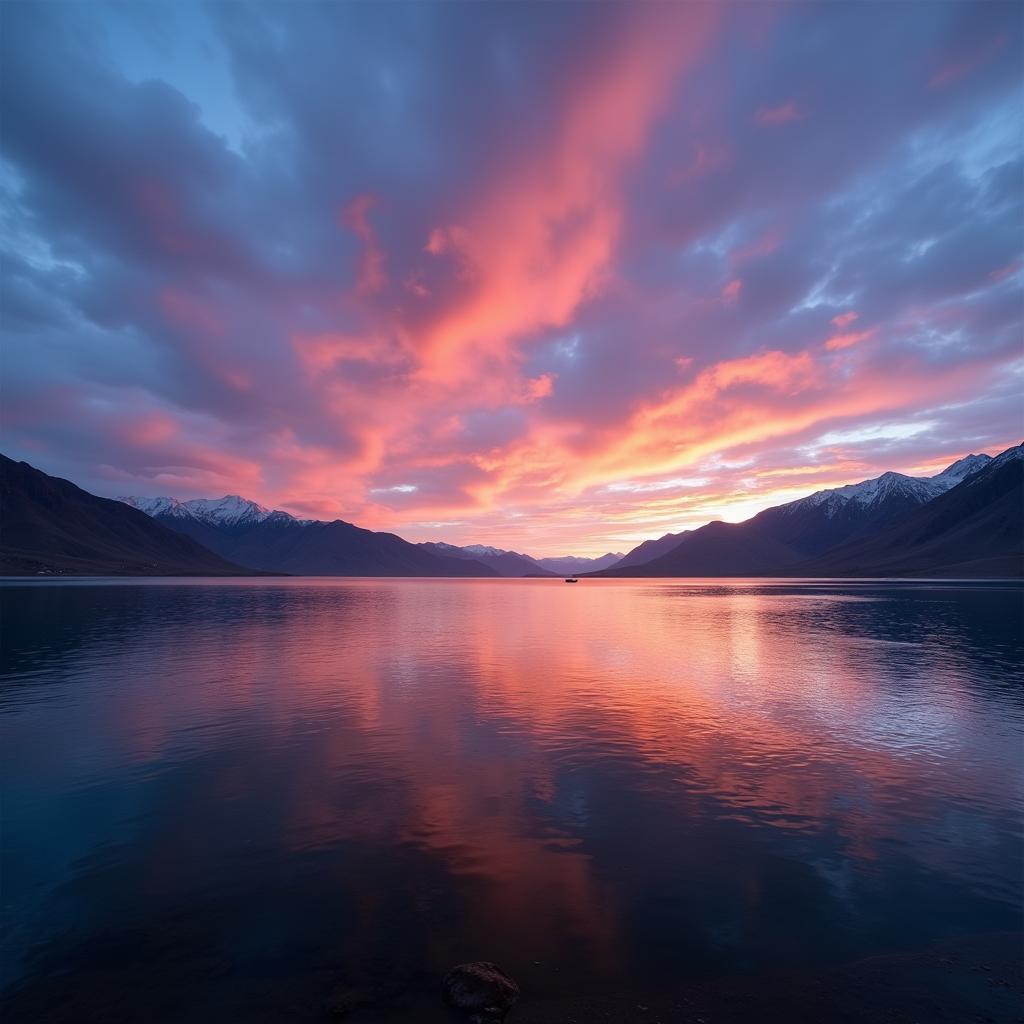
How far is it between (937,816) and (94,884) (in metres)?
25.1

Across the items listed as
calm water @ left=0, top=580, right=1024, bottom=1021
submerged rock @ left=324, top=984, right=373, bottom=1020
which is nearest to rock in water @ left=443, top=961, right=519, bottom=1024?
calm water @ left=0, top=580, right=1024, bottom=1021

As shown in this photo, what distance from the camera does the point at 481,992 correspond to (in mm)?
10562

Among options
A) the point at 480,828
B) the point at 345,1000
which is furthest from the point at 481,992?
the point at 480,828

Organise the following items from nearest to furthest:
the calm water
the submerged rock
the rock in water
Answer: the rock in water < the submerged rock < the calm water

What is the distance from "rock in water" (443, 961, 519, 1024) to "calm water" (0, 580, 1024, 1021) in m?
0.74

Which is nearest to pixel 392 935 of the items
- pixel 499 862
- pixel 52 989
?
pixel 499 862

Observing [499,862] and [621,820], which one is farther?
[621,820]

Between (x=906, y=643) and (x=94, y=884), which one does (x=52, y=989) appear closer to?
(x=94, y=884)

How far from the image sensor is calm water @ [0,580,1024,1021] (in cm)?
1209

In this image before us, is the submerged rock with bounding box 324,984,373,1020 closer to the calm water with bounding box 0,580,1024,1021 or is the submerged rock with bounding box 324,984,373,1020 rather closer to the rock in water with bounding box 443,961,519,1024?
the calm water with bounding box 0,580,1024,1021

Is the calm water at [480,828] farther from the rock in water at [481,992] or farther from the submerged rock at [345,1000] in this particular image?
the rock in water at [481,992]

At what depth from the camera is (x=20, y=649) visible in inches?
2039

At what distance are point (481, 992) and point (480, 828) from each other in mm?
7428

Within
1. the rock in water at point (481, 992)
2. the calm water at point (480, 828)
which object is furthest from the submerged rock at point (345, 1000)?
the rock in water at point (481, 992)
